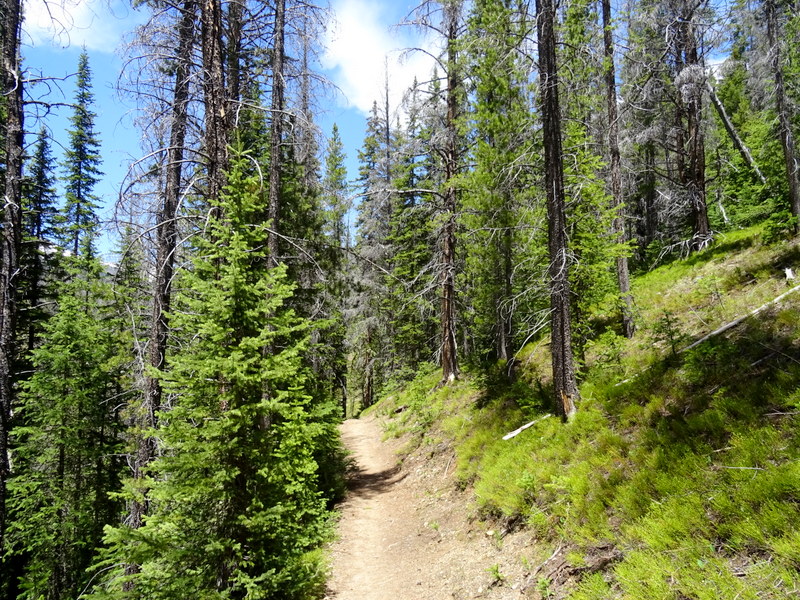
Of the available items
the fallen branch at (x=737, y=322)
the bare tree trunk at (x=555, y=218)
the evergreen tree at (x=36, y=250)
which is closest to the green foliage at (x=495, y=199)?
the bare tree trunk at (x=555, y=218)

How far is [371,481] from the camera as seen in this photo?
12.1m

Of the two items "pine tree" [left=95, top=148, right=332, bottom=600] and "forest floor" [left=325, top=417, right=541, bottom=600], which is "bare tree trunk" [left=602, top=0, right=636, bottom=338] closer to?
"forest floor" [left=325, top=417, right=541, bottom=600]

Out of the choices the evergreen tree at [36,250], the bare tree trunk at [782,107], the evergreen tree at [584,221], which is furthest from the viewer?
the evergreen tree at [36,250]

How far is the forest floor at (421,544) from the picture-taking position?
580 cm

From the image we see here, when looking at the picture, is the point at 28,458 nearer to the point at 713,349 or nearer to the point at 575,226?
the point at 575,226

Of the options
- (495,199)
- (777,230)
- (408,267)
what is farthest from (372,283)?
(777,230)

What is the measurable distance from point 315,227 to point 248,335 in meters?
7.75

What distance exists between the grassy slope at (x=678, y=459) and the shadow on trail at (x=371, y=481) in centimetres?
291

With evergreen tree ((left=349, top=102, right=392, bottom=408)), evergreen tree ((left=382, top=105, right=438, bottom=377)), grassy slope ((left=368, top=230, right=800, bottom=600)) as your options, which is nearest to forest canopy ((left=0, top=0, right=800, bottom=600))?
grassy slope ((left=368, top=230, right=800, bottom=600))

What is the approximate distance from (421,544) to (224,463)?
177 inches

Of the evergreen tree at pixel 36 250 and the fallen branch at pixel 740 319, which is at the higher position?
the evergreen tree at pixel 36 250

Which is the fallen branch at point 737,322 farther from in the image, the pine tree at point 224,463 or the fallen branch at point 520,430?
the pine tree at point 224,463

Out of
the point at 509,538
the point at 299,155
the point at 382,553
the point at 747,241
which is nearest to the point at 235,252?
the point at 299,155

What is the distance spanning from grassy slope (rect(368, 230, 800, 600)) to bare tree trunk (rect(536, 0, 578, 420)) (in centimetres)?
54
